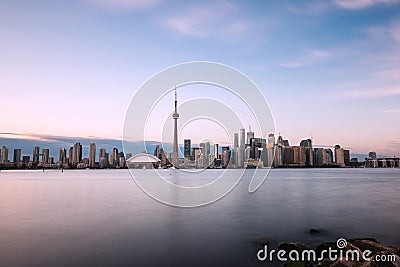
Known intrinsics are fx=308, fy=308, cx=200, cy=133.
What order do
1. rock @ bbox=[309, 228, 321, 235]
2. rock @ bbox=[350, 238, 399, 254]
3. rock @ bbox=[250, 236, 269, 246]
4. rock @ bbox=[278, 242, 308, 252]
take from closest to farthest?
rock @ bbox=[350, 238, 399, 254] < rock @ bbox=[278, 242, 308, 252] < rock @ bbox=[250, 236, 269, 246] < rock @ bbox=[309, 228, 321, 235]

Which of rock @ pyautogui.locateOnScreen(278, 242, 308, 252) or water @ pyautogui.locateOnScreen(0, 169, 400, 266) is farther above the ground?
rock @ pyautogui.locateOnScreen(278, 242, 308, 252)

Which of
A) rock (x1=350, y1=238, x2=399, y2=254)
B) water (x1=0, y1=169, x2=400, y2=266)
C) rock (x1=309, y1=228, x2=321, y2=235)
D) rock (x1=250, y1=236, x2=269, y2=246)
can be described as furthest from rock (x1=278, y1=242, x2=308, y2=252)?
rock (x1=309, y1=228, x2=321, y2=235)

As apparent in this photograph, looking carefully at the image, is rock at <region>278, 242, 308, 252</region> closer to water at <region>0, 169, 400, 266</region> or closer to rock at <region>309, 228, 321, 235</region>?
water at <region>0, 169, 400, 266</region>

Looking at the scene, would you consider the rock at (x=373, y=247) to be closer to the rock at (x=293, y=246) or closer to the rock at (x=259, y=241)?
the rock at (x=293, y=246)

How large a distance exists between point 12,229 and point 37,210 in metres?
7.94

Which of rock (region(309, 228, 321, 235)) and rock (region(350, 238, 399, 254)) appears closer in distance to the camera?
rock (region(350, 238, 399, 254))

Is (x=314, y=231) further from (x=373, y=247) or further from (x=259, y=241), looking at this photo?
(x=373, y=247)

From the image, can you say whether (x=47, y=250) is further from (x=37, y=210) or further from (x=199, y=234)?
(x=37, y=210)

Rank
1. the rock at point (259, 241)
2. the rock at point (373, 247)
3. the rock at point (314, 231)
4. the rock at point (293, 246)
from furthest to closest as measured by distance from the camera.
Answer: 1. the rock at point (314, 231)
2. the rock at point (259, 241)
3. the rock at point (293, 246)
4. the rock at point (373, 247)

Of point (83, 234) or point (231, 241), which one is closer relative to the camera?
point (231, 241)

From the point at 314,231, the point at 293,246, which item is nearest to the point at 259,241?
the point at 293,246

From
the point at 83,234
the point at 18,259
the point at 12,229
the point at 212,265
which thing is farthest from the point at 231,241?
the point at 12,229

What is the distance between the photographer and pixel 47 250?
524 inches

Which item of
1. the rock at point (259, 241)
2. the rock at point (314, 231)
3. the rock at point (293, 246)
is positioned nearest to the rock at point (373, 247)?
the rock at point (293, 246)
